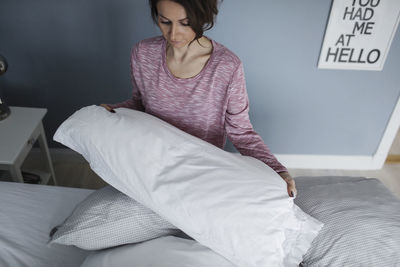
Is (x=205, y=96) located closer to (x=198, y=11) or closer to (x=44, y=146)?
(x=198, y=11)

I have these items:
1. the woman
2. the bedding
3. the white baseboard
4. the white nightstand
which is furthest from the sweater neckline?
the white baseboard

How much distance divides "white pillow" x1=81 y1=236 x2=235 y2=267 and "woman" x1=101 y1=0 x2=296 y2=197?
31cm

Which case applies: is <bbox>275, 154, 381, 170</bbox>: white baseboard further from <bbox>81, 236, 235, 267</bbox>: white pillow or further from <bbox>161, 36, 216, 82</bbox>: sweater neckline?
<bbox>81, 236, 235, 267</bbox>: white pillow

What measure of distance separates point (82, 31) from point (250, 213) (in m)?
1.28

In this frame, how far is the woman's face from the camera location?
2.64 ft

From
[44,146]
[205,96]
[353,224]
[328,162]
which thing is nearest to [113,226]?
[205,96]

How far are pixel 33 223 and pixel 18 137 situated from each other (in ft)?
1.51

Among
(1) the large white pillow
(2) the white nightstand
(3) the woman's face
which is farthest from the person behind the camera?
(2) the white nightstand

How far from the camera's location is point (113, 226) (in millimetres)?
841

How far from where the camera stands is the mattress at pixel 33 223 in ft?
3.01

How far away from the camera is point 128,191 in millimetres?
817

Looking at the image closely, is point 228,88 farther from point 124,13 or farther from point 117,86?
point 117,86

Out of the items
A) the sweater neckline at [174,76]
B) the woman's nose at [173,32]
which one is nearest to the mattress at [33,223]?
the sweater neckline at [174,76]

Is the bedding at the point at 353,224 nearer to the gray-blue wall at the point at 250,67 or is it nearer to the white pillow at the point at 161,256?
the white pillow at the point at 161,256
